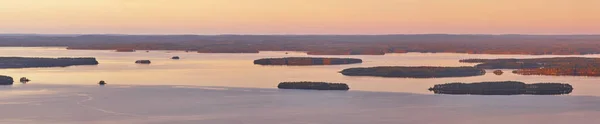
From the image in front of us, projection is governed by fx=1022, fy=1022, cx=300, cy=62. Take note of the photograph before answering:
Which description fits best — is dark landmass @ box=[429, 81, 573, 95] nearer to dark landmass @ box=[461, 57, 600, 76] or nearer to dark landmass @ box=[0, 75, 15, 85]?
dark landmass @ box=[461, 57, 600, 76]

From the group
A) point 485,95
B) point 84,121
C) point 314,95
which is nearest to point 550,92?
point 485,95

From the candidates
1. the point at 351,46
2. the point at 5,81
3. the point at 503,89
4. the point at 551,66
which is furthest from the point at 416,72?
the point at 351,46

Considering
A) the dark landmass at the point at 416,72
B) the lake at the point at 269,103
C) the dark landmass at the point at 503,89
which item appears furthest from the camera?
the dark landmass at the point at 416,72

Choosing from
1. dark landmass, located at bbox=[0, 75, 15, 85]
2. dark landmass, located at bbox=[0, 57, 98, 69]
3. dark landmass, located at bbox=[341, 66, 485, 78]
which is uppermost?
dark landmass, located at bbox=[0, 57, 98, 69]

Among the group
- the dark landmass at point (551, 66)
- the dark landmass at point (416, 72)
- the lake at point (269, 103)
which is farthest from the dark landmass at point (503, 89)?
the dark landmass at point (551, 66)

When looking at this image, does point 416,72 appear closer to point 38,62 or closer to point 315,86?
point 315,86

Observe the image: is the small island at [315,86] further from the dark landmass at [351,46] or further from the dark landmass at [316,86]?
the dark landmass at [351,46]

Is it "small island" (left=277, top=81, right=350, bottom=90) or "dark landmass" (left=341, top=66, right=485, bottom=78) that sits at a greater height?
"dark landmass" (left=341, top=66, right=485, bottom=78)

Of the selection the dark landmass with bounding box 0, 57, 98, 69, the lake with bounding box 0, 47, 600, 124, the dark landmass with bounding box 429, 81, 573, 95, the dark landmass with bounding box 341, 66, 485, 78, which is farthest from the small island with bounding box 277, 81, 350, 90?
the dark landmass with bounding box 0, 57, 98, 69
